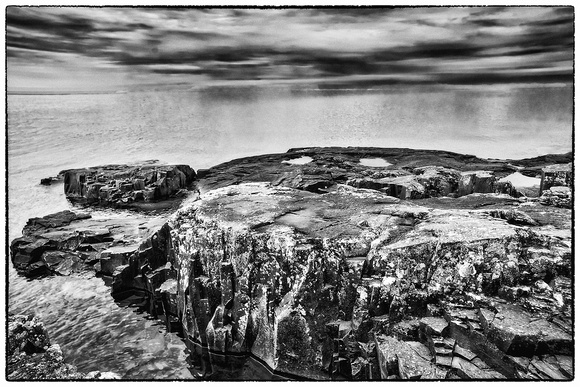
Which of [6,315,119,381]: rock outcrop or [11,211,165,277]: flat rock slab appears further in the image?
[11,211,165,277]: flat rock slab

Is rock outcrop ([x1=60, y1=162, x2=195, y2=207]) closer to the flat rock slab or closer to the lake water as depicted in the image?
the lake water

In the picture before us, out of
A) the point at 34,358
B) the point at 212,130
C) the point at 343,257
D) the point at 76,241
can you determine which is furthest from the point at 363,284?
the point at 76,241

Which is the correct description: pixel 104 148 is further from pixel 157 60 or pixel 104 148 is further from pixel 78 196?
pixel 157 60

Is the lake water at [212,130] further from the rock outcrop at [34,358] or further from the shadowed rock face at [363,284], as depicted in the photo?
the shadowed rock face at [363,284]

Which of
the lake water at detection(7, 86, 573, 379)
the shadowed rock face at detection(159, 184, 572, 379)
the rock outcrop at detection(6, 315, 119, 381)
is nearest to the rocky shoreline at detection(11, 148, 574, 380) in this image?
the shadowed rock face at detection(159, 184, 572, 379)

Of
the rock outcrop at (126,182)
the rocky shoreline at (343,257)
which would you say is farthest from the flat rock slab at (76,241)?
the rock outcrop at (126,182)

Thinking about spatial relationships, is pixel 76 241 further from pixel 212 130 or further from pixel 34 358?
pixel 212 130
